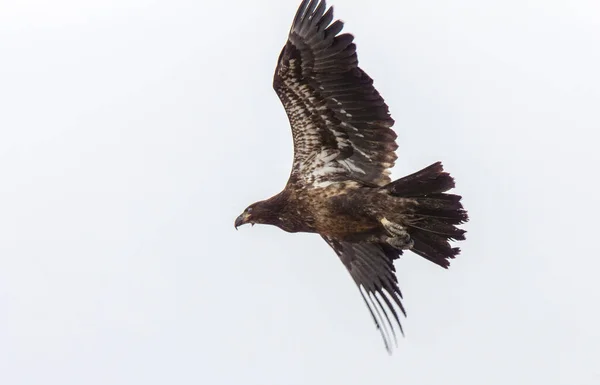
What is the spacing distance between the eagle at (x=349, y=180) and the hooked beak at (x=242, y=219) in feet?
0.49

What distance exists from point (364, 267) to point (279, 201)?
3.88 ft

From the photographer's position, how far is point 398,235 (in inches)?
563

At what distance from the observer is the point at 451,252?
14320mm

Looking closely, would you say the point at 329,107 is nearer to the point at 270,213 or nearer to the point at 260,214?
the point at 270,213

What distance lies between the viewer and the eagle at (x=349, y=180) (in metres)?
13.7

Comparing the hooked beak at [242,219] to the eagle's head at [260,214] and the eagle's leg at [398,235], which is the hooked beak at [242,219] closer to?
the eagle's head at [260,214]

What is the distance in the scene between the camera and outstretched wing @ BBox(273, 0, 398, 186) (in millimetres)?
13695

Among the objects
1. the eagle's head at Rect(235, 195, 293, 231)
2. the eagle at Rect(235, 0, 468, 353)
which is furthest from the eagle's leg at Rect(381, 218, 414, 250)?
the eagle's head at Rect(235, 195, 293, 231)

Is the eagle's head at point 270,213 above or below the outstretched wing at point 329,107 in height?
below

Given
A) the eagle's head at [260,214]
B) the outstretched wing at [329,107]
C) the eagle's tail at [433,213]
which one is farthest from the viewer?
the eagle's head at [260,214]

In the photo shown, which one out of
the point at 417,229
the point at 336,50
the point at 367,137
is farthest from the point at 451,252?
the point at 336,50

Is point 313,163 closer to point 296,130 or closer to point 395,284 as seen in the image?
point 296,130

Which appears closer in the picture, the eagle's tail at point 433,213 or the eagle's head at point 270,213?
the eagle's tail at point 433,213

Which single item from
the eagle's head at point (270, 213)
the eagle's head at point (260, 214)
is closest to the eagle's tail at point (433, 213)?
the eagle's head at point (270, 213)
